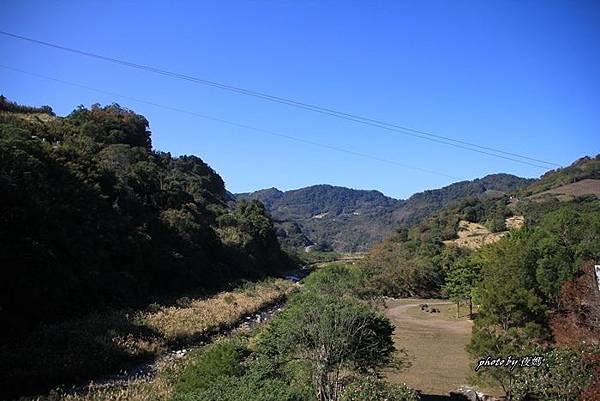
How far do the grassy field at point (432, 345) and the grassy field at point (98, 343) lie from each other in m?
11.1

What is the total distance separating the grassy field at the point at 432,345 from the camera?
20433mm

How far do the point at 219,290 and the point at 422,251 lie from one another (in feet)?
121

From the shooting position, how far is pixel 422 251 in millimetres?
70750

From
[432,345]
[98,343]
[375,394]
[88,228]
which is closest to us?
[375,394]

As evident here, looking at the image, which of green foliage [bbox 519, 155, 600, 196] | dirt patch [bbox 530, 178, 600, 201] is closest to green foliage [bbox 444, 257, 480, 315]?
dirt patch [bbox 530, 178, 600, 201]

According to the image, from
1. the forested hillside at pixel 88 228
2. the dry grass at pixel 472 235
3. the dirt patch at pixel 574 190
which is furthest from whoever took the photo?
the dirt patch at pixel 574 190

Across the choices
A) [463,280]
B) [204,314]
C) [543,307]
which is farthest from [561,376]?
[463,280]

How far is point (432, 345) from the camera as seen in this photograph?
30.7 m

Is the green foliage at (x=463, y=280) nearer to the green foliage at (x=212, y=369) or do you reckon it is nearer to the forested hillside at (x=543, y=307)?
the forested hillside at (x=543, y=307)

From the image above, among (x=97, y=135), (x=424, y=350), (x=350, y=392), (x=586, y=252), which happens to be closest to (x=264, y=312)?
(x=424, y=350)

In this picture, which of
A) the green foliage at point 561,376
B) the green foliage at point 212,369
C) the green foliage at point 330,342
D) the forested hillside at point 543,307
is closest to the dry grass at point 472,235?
the forested hillside at point 543,307

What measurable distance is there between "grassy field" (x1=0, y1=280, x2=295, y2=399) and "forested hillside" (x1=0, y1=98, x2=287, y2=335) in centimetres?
186

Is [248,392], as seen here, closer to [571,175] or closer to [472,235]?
[472,235]

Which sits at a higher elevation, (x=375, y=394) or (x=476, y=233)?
(x=476, y=233)
